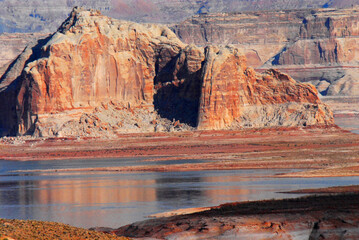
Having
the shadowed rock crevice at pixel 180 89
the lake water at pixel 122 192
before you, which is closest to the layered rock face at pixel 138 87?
the shadowed rock crevice at pixel 180 89

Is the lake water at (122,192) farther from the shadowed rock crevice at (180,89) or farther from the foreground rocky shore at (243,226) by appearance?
the shadowed rock crevice at (180,89)

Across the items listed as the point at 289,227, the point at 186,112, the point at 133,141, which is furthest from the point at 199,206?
the point at 186,112

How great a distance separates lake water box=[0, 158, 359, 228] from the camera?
133 ft

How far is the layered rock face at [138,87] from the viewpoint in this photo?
289ft

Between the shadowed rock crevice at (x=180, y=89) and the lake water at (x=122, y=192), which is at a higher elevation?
the shadowed rock crevice at (x=180, y=89)

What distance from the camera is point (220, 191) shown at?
46.9 meters

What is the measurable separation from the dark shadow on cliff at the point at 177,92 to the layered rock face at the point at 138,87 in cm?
12

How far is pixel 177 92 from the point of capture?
93812 mm

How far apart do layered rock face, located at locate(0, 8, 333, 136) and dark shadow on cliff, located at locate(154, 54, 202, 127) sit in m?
0.12

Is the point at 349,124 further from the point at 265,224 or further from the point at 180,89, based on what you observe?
the point at 265,224

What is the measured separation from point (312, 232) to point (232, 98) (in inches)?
2351

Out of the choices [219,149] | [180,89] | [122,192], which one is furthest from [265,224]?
[180,89]

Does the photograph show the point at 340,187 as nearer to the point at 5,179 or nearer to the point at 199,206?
the point at 199,206

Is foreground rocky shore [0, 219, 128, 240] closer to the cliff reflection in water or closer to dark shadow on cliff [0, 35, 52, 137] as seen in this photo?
the cliff reflection in water
